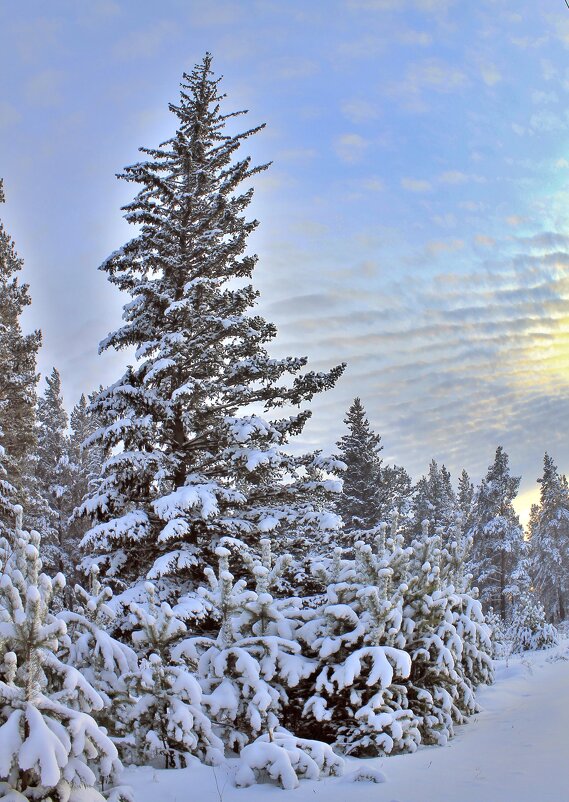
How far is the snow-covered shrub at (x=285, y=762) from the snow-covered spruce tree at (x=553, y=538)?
4314 cm

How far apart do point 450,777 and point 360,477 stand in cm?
2354

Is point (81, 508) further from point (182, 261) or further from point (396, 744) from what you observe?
point (396, 744)

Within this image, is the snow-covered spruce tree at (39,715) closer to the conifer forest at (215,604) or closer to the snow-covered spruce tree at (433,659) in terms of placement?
the conifer forest at (215,604)

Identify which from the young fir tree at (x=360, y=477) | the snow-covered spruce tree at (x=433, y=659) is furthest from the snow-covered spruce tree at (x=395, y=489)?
the snow-covered spruce tree at (x=433, y=659)

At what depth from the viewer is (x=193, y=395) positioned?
12.2 meters

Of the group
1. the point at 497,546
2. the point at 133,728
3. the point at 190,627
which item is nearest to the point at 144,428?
the point at 190,627

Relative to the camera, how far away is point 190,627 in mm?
10266

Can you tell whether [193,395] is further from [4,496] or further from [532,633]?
[532,633]

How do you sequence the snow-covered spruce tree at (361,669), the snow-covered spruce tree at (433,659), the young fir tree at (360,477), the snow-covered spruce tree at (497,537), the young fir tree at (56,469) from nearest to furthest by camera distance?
1. the snow-covered spruce tree at (361,669)
2. the snow-covered spruce tree at (433,659)
3. the young fir tree at (360,477)
4. the young fir tree at (56,469)
5. the snow-covered spruce tree at (497,537)

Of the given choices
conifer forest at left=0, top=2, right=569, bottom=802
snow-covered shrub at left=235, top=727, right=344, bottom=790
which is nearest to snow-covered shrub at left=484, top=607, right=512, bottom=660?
conifer forest at left=0, top=2, right=569, bottom=802

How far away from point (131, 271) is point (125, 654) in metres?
9.91

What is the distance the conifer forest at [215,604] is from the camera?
14.7ft

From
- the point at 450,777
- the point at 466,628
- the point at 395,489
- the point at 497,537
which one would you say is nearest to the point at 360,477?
the point at 395,489

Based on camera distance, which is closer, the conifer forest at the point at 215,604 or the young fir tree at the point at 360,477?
the conifer forest at the point at 215,604
